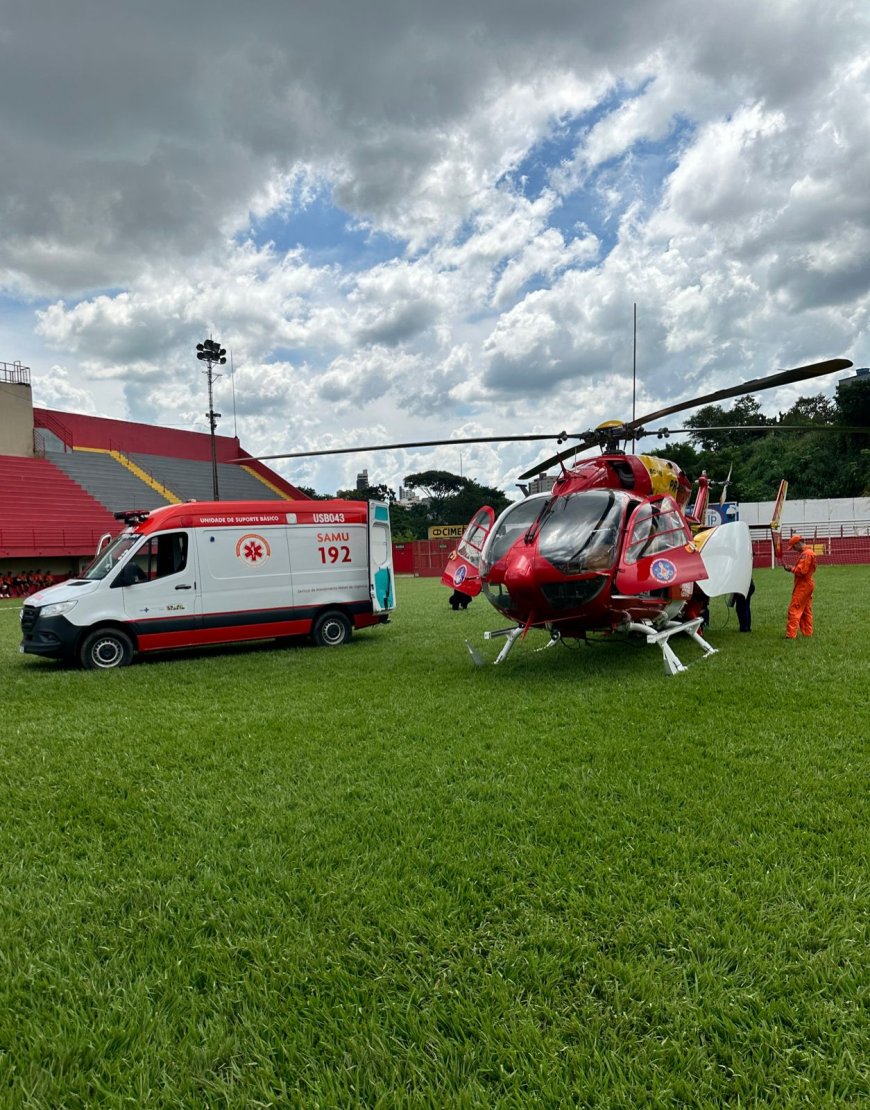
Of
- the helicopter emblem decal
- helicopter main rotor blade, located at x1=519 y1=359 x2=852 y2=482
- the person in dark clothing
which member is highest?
helicopter main rotor blade, located at x1=519 y1=359 x2=852 y2=482

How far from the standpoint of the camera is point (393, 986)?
7.57ft

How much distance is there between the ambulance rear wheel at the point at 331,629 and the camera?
1097 cm

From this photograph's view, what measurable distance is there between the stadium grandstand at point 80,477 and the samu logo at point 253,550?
44.5 ft

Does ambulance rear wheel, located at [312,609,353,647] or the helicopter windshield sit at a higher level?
the helicopter windshield

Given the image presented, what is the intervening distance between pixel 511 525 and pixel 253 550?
455 centimetres

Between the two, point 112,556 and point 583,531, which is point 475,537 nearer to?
point 583,531

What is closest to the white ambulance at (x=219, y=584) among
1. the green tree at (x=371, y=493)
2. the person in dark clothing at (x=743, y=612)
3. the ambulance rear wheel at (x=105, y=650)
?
the ambulance rear wheel at (x=105, y=650)

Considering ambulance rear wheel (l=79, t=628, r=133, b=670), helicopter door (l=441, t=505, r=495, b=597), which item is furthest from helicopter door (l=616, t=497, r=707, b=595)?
ambulance rear wheel (l=79, t=628, r=133, b=670)

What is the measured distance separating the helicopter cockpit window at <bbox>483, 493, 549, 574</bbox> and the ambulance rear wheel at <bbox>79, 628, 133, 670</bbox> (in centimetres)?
551

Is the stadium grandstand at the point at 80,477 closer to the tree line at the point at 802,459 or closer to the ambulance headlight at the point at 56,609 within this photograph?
the ambulance headlight at the point at 56,609

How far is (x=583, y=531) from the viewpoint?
693 centimetres

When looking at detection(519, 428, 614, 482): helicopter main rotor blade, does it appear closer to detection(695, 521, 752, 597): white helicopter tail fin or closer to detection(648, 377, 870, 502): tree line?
detection(695, 521, 752, 597): white helicopter tail fin

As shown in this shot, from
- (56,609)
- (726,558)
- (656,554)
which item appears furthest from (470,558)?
(56,609)

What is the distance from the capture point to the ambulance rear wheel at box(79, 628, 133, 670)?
9.16 meters
